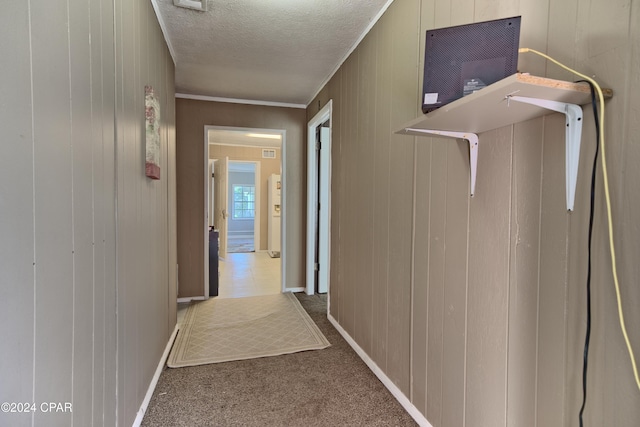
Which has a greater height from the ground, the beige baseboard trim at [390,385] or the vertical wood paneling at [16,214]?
the vertical wood paneling at [16,214]

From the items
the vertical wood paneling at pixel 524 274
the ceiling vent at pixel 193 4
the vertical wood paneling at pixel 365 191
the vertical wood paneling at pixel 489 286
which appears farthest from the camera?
the vertical wood paneling at pixel 365 191

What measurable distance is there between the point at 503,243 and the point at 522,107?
0.48 m

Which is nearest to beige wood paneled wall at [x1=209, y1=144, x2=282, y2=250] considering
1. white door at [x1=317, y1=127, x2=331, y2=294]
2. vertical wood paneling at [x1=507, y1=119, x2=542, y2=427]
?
white door at [x1=317, y1=127, x2=331, y2=294]

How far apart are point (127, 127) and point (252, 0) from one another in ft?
3.72

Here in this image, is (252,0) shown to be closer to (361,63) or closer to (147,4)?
(147,4)

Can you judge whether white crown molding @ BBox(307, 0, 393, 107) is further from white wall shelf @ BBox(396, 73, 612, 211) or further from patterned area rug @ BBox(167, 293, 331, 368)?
patterned area rug @ BBox(167, 293, 331, 368)

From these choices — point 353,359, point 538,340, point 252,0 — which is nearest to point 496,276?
point 538,340

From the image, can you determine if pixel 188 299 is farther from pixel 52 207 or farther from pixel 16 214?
pixel 16 214

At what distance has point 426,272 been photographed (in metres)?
1.57

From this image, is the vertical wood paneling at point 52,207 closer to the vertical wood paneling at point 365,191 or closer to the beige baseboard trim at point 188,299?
the vertical wood paneling at point 365,191

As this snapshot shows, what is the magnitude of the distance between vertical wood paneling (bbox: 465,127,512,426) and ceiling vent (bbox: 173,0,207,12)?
6.01 feet

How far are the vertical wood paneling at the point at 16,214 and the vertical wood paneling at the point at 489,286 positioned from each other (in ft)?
4.57

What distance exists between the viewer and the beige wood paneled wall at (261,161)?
21.4ft

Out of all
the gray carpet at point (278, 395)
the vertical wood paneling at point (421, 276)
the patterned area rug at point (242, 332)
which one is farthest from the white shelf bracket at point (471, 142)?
the patterned area rug at point (242, 332)
